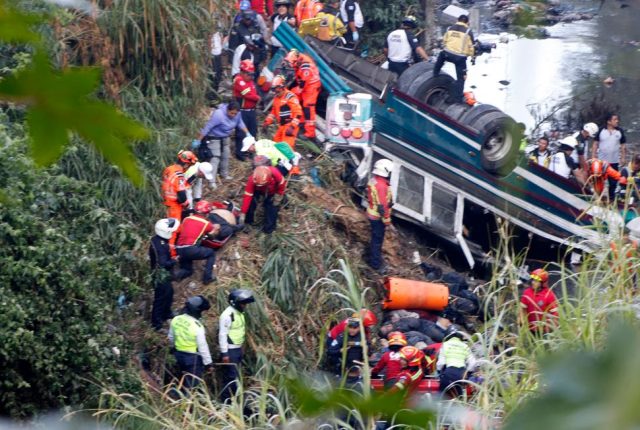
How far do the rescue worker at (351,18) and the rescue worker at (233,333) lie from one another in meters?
Result: 6.42

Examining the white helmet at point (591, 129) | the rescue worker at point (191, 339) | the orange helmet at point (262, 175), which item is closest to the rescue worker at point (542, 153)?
the white helmet at point (591, 129)

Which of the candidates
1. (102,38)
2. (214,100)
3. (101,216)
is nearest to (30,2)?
(101,216)

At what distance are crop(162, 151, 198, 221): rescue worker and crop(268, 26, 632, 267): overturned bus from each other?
90.4 inches

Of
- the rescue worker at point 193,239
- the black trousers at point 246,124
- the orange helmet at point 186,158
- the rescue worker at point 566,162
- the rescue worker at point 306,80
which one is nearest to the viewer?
the rescue worker at point 193,239

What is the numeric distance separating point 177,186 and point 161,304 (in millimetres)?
1266

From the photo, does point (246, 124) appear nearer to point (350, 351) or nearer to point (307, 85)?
point (307, 85)

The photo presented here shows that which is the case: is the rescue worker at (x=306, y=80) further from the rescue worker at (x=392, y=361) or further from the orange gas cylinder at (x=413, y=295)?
the rescue worker at (x=392, y=361)

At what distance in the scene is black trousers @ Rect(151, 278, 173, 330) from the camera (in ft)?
32.3

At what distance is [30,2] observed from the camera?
1537mm

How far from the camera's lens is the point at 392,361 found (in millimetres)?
9062

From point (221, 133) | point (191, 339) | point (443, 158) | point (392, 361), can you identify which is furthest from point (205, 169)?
point (443, 158)

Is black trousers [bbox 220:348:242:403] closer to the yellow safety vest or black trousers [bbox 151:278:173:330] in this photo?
the yellow safety vest

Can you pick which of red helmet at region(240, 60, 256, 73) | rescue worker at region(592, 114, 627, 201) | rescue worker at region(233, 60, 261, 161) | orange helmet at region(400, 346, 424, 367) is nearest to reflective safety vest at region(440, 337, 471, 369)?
orange helmet at region(400, 346, 424, 367)

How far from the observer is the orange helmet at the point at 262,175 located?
419 inches
